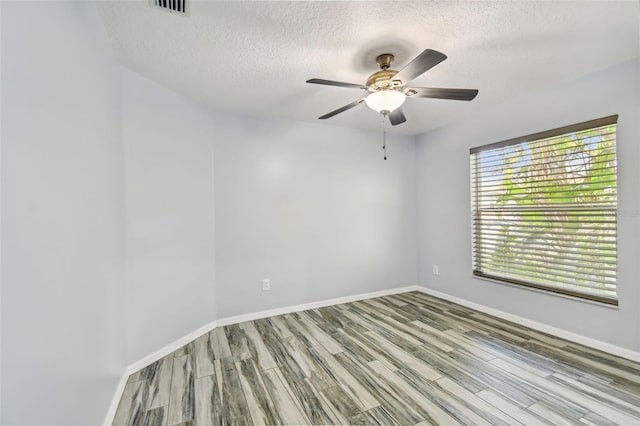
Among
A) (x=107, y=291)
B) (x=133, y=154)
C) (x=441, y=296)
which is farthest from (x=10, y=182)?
(x=441, y=296)

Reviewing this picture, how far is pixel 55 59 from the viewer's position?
3.41ft

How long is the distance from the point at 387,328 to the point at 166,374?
2.00 metres

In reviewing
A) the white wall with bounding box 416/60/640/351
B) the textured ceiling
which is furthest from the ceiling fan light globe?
the white wall with bounding box 416/60/640/351

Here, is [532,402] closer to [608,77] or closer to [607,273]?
[607,273]

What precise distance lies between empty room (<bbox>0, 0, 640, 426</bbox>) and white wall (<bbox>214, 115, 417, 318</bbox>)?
27 millimetres

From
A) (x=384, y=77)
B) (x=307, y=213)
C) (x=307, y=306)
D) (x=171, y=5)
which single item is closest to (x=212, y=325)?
(x=307, y=306)

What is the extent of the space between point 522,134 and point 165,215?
358cm

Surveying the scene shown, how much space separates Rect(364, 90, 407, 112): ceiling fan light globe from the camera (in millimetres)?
1841

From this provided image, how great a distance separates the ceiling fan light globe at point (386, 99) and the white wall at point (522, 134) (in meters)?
1.77

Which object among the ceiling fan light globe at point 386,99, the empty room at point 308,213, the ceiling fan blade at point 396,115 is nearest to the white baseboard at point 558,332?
the empty room at point 308,213

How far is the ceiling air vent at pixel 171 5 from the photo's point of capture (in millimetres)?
1408

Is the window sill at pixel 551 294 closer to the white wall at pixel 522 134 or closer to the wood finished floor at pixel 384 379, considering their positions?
the white wall at pixel 522 134

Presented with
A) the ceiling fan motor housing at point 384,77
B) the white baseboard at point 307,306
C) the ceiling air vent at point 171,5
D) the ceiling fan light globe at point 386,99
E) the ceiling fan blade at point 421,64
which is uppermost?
the ceiling air vent at point 171,5

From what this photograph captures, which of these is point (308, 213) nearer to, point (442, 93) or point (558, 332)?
point (442, 93)
